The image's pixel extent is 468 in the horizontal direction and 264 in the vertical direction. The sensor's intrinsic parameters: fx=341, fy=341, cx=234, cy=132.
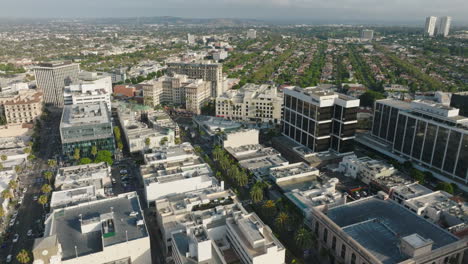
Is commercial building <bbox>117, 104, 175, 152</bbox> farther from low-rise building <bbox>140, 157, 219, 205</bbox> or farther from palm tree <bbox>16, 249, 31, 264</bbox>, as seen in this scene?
palm tree <bbox>16, 249, 31, 264</bbox>

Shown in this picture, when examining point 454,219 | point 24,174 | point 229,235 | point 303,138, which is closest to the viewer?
point 229,235

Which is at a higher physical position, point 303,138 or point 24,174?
point 303,138

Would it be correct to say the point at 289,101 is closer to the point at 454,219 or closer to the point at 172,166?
the point at 172,166

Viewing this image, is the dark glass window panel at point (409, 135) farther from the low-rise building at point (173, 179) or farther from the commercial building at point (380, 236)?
the low-rise building at point (173, 179)

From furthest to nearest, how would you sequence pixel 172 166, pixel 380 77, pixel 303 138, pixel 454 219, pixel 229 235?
pixel 380 77, pixel 303 138, pixel 172 166, pixel 454 219, pixel 229 235

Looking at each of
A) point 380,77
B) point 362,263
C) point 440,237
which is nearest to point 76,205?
point 362,263

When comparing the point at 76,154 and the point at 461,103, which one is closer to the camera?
the point at 76,154

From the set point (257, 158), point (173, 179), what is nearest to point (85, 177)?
point (173, 179)

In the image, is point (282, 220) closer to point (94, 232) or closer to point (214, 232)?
point (214, 232)
